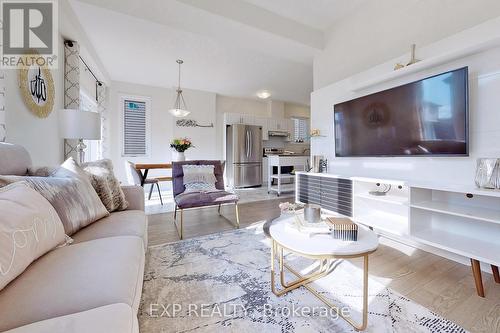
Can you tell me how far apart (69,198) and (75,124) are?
53.0 inches

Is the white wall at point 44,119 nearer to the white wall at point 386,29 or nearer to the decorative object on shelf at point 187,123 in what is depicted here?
the decorative object on shelf at point 187,123

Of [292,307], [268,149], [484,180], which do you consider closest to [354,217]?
[484,180]

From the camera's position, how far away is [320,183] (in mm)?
2951

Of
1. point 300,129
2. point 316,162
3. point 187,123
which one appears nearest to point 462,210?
point 316,162

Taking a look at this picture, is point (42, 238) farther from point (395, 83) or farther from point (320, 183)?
point (395, 83)

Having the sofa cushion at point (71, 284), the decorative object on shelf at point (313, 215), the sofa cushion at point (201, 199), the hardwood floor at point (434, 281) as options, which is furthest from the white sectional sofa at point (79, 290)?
the hardwood floor at point (434, 281)

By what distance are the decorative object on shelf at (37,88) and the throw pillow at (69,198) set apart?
118cm

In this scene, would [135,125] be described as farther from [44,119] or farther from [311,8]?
[311,8]

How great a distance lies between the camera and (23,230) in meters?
0.81

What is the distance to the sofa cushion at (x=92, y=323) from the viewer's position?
55 cm

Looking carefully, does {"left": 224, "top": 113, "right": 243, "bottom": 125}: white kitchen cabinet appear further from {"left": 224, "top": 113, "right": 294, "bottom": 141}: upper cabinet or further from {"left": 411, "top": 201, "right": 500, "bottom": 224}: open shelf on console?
{"left": 411, "top": 201, "right": 500, "bottom": 224}: open shelf on console

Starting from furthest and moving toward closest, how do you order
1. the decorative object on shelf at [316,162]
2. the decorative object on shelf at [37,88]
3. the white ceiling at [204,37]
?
1. the decorative object on shelf at [316,162]
2. the white ceiling at [204,37]
3. the decorative object on shelf at [37,88]

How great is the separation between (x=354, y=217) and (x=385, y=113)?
1.18 metres

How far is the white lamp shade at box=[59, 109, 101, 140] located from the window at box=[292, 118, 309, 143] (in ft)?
19.5
